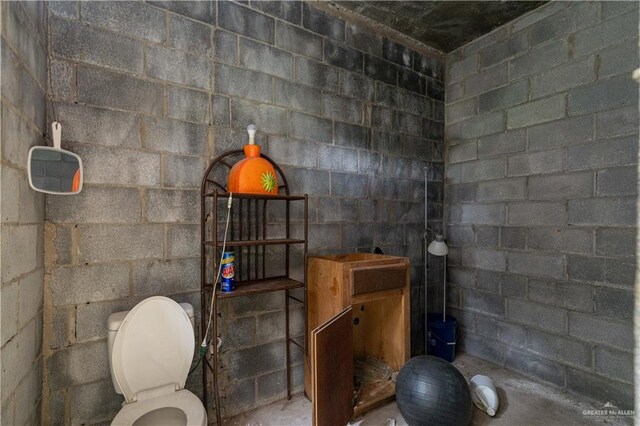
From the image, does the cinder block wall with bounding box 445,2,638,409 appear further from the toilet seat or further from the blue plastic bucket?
the toilet seat

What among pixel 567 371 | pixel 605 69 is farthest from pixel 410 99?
pixel 567 371

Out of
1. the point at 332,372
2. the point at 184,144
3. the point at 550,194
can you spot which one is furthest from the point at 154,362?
the point at 550,194

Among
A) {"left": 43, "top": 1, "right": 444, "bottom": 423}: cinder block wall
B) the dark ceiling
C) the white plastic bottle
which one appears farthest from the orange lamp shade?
the white plastic bottle

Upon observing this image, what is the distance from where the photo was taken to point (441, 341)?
8.82 feet

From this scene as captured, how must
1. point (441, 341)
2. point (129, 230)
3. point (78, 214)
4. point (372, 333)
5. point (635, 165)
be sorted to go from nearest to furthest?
1. point (78, 214)
2. point (129, 230)
3. point (635, 165)
4. point (372, 333)
5. point (441, 341)

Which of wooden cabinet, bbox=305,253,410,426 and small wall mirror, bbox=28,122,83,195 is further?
wooden cabinet, bbox=305,253,410,426

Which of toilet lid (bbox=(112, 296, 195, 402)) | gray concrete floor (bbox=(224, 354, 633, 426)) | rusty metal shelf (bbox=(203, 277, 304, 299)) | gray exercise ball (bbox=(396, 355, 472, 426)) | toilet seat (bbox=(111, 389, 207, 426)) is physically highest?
rusty metal shelf (bbox=(203, 277, 304, 299))

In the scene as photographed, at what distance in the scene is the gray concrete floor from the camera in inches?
74.2

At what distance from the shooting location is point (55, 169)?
1407mm

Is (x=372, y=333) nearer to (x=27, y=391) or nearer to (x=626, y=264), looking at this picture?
(x=626, y=264)

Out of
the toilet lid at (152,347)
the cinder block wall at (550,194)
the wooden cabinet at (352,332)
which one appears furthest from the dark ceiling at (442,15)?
the toilet lid at (152,347)

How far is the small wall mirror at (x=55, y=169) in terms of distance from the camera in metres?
1.31

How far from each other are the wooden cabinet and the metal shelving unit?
151 millimetres

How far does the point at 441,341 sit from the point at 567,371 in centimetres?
84
